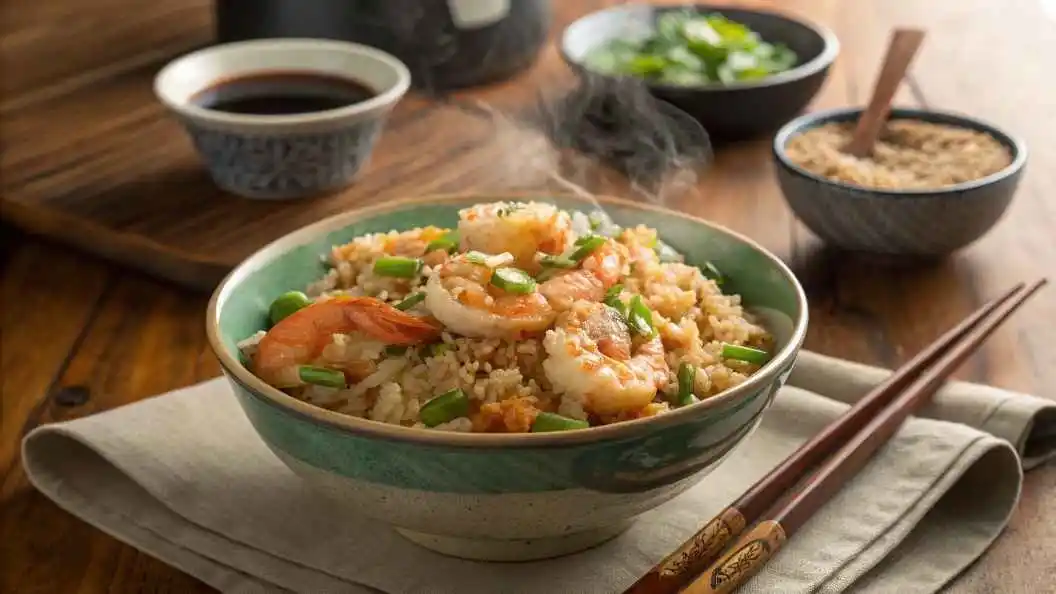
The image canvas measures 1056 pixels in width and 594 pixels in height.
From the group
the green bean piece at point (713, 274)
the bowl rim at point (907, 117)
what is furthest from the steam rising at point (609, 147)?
the green bean piece at point (713, 274)

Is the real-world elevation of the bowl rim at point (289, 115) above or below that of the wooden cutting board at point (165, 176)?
above

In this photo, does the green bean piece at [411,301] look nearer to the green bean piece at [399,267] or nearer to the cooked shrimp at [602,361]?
the green bean piece at [399,267]

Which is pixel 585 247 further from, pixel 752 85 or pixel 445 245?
pixel 752 85

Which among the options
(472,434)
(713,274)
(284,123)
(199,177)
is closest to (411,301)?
(472,434)

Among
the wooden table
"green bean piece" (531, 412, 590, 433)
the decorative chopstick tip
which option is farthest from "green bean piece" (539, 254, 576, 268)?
the wooden table

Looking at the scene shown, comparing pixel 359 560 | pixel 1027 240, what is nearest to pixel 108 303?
pixel 359 560

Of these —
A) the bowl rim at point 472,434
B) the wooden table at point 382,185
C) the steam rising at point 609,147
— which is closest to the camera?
the bowl rim at point 472,434
